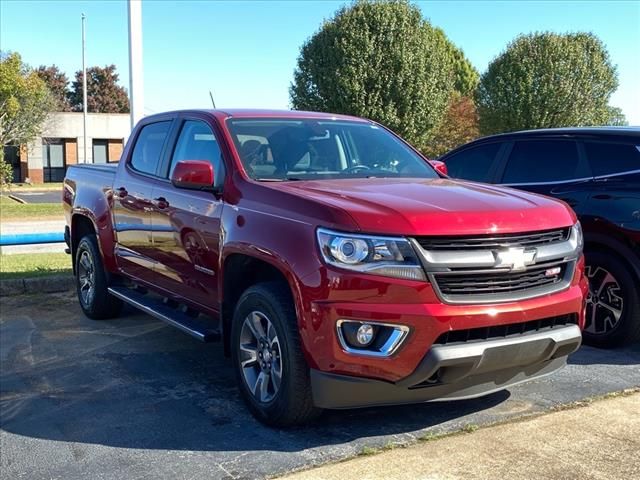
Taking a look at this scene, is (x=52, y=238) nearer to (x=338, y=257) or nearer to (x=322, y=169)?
(x=322, y=169)

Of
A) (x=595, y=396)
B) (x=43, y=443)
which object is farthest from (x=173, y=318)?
(x=595, y=396)

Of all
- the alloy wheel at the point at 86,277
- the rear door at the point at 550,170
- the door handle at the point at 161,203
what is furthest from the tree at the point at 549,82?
the door handle at the point at 161,203

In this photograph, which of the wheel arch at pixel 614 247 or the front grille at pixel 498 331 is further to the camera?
the wheel arch at pixel 614 247

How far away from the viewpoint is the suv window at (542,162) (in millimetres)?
6102

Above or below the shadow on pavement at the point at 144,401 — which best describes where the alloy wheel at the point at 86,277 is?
above

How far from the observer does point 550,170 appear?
6.26 metres

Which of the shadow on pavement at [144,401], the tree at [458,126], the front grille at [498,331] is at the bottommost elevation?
the shadow on pavement at [144,401]

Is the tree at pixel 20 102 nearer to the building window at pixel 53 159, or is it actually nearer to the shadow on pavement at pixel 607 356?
the building window at pixel 53 159

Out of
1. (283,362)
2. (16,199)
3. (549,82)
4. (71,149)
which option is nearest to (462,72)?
(549,82)

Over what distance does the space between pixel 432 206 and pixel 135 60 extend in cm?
921

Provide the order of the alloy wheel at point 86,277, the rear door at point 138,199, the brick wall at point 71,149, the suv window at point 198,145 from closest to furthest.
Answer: the suv window at point 198,145
the rear door at point 138,199
the alloy wheel at point 86,277
the brick wall at point 71,149

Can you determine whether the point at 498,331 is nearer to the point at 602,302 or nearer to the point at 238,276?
the point at 238,276

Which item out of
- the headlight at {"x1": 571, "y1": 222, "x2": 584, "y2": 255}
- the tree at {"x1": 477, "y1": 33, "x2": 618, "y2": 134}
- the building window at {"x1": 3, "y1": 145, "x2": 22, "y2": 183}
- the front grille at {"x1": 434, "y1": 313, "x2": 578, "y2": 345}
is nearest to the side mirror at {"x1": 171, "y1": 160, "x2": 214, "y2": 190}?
the front grille at {"x1": 434, "y1": 313, "x2": 578, "y2": 345}

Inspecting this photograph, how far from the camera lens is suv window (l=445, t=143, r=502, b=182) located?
692 cm
